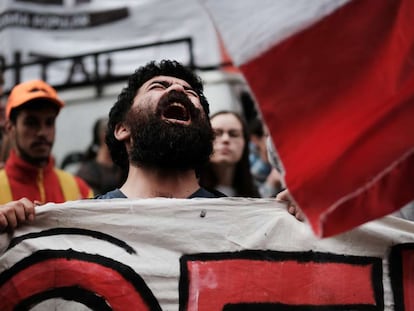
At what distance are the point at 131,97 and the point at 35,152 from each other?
1.15 m

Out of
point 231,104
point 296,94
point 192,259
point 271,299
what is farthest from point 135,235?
point 231,104

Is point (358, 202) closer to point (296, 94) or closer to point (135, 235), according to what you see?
point (296, 94)

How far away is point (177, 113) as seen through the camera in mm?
3047

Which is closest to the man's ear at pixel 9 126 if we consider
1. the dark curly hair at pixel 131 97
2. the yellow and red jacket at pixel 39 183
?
the yellow and red jacket at pixel 39 183

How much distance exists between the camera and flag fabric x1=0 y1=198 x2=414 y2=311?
255 centimetres

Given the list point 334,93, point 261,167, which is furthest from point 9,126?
point 334,93

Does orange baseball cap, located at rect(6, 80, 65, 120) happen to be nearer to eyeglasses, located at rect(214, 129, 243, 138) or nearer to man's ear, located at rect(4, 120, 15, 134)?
man's ear, located at rect(4, 120, 15, 134)

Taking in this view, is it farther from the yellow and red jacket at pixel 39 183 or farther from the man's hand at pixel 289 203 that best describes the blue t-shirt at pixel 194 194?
the yellow and red jacket at pixel 39 183

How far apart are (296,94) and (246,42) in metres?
0.18

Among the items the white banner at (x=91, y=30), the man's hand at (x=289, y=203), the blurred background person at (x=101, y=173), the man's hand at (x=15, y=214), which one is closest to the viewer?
the man's hand at (x=15, y=214)

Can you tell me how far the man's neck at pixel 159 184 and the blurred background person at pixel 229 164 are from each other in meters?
1.21

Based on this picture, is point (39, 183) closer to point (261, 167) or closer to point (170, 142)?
point (261, 167)

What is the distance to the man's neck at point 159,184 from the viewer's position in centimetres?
295

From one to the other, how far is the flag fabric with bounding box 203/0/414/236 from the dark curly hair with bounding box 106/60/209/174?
81cm
